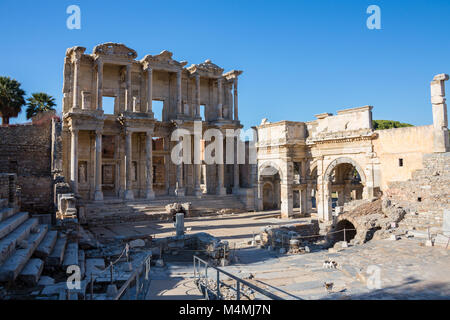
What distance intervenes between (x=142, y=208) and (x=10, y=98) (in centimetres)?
1462

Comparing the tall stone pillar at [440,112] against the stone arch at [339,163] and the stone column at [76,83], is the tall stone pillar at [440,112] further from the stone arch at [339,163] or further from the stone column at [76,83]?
the stone column at [76,83]

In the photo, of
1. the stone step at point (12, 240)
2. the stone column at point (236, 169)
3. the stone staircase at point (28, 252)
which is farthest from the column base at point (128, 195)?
the stone step at point (12, 240)

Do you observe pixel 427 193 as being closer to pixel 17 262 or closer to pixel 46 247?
pixel 46 247

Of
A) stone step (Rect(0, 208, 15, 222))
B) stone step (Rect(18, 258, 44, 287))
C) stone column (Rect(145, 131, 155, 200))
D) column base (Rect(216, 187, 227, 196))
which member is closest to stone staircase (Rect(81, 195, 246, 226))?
column base (Rect(216, 187, 227, 196))

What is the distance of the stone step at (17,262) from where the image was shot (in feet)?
22.2

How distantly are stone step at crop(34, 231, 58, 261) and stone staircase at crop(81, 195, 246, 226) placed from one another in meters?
10.1

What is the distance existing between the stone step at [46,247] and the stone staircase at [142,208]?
10.1 metres

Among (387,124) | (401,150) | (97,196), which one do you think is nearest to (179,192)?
(97,196)

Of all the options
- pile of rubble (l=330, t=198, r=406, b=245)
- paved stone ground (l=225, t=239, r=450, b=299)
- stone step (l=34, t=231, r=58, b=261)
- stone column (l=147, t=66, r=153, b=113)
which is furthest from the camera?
stone column (l=147, t=66, r=153, b=113)

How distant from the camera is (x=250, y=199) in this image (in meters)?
30.5

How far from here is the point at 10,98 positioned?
28344mm

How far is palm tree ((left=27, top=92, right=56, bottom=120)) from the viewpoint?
30297 mm

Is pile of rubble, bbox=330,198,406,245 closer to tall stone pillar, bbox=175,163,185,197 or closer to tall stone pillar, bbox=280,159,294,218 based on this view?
tall stone pillar, bbox=280,159,294,218

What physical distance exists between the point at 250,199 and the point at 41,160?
16821mm
